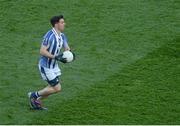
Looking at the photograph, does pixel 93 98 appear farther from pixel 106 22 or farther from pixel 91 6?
pixel 91 6

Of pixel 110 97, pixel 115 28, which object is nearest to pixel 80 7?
pixel 115 28

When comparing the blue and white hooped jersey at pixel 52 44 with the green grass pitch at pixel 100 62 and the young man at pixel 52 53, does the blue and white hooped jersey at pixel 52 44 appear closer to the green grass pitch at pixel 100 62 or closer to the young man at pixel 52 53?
the young man at pixel 52 53

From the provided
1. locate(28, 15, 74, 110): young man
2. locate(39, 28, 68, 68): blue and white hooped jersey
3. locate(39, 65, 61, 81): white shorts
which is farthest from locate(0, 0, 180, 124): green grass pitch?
locate(39, 28, 68, 68): blue and white hooped jersey

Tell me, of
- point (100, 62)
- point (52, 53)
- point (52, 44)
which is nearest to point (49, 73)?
point (52, 53)

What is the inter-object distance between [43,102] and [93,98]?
91 centimetres

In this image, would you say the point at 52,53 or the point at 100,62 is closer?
the point at 52,53

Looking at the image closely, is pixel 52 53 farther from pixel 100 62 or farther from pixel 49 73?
pixel 100 62

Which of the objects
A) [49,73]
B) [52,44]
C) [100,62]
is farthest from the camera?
[100,62]

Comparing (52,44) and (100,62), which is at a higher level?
(52,44)

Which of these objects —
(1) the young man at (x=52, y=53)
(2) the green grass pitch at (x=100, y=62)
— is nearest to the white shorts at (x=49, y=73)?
(1) the young man at (x=52, y=53)

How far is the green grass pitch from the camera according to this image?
9328 millimetres

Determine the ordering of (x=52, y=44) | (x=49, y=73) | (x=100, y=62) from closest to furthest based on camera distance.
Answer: (x=52, y=44) → (x=49, y=73) → (x=100, y=62)

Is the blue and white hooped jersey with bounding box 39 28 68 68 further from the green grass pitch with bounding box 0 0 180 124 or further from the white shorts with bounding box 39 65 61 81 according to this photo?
the green grass pitch with bounding box 0 0 180 124

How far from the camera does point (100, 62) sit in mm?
11414
